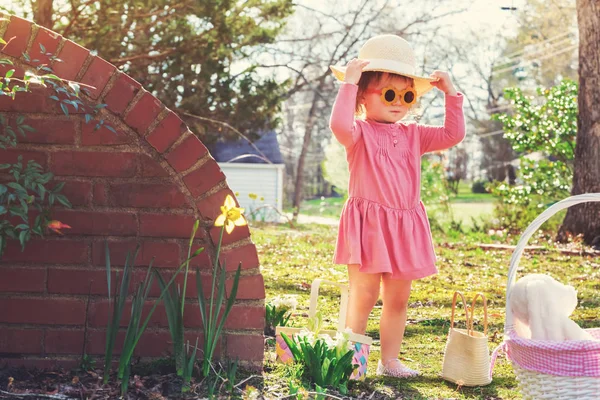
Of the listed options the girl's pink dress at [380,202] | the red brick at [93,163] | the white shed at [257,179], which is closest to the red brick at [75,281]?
the red brick at [93,163]

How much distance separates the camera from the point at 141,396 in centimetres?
276

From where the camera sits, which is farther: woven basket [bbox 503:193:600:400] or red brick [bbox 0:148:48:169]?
red brick [bbox 0:148:48:169]

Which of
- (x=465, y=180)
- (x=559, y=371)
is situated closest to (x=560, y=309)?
(x=559, y=371)

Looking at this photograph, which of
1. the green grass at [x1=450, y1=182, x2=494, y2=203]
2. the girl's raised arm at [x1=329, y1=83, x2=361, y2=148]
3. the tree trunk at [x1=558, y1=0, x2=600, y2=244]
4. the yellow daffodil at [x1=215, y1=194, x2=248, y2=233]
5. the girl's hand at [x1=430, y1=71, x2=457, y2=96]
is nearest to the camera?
the yellow daffodil at [x1=215, y1=194, x2=248, y2=233]

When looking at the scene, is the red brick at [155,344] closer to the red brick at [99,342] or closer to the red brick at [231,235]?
the red brick at [99,342]

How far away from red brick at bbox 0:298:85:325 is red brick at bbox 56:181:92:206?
394 mm

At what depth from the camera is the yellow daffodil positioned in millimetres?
2920

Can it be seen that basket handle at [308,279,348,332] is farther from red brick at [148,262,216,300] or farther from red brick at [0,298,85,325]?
red brick at [0,298,85,325]

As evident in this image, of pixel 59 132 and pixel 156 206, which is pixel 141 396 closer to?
pixel 156 206

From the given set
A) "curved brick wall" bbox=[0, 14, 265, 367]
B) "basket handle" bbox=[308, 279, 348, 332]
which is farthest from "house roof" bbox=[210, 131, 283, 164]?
"curved brick wall" bbox=[0, 14, 265, 367]

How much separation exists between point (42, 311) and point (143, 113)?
0.88m

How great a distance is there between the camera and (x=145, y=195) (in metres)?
3.10

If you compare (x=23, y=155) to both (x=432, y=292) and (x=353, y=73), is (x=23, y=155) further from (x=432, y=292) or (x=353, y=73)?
(x=432, y=292)

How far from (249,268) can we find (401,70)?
123 cm
